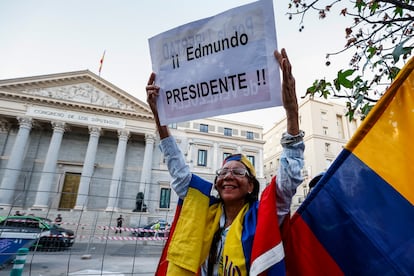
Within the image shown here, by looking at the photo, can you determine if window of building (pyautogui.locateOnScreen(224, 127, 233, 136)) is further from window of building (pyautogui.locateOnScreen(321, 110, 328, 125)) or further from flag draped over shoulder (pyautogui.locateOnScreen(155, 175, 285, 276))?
flag draped over shoulder (pyautogui.locateOnScreen(155, 175, 285, 276))

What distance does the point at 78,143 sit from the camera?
82.7ft

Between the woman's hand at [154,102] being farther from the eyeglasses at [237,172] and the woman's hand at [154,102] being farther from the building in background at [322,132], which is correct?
the building in background at [322,132]

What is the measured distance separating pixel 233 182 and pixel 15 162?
25565mm

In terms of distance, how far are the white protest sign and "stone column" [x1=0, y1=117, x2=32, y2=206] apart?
22.4m

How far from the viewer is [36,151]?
23516mm

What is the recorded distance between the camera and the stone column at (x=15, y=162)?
19.1 m

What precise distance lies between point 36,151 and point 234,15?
1104 inches

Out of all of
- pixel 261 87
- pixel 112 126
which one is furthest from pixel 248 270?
pixel 112 126

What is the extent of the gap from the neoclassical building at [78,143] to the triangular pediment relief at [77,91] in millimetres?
75

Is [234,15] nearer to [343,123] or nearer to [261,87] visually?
[261,87]

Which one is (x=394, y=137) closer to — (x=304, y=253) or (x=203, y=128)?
(x=304, y=253)

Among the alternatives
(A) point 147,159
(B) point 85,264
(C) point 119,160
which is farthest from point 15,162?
(B) point 85,264

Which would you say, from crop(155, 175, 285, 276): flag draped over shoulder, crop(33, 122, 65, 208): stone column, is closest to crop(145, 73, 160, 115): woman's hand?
crop(155, 175, 285, 276): flag draped over shoulder

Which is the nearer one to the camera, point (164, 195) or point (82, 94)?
point (164, 195)
